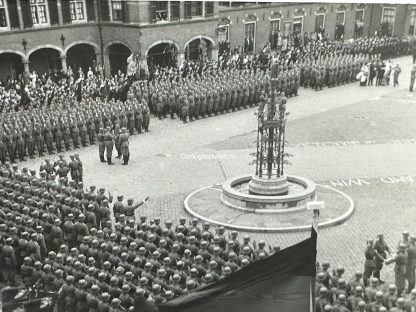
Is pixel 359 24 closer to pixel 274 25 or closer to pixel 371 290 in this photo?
pixel 274 25

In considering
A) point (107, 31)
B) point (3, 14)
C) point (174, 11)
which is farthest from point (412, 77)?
point (3, 14)

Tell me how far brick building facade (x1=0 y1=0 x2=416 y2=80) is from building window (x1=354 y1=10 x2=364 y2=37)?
13279 millimetres

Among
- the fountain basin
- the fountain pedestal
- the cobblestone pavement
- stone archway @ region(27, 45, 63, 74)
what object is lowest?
the cobblestone pavement

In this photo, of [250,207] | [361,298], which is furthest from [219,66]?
[361,298]

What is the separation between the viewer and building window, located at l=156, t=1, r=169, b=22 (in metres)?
31.9

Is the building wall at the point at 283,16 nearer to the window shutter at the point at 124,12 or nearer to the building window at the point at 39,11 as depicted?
the window shutter at the point at 124,12

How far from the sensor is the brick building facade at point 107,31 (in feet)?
98.9

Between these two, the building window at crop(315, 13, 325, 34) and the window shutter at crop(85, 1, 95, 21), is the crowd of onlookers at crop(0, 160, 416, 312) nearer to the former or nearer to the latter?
the window shutter at crop(85, 1, 95, 21)

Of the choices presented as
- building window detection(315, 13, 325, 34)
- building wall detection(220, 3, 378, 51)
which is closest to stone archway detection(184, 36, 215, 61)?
building wall detection(220, 3, 378, 51)

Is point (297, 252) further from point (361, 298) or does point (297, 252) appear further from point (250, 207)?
point (250, 207)

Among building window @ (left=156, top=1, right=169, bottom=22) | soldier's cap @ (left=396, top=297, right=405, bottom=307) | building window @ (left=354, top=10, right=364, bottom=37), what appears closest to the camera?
soldier's cap @ (left=396, top=297, right=405, bottom=307)

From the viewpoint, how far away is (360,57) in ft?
112

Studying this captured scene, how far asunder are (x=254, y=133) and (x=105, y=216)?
1064cm

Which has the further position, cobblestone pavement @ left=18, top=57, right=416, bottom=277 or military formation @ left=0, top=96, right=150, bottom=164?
military formation @ left=0, top=96, right=150, bottom=164
